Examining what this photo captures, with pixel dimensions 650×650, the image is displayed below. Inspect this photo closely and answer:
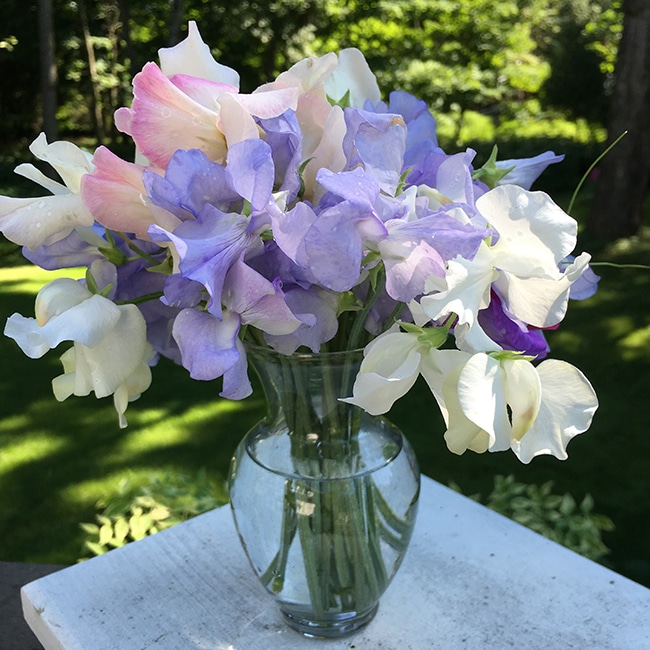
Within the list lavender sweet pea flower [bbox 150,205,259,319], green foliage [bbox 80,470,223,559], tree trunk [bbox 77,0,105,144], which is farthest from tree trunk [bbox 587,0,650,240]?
tree trunk [bbox 77,0,105,144]

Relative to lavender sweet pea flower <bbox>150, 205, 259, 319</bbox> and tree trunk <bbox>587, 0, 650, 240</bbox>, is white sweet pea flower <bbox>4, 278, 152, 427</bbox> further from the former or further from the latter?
tree trunk <bbox>587, 0, 650, 240</bbox>

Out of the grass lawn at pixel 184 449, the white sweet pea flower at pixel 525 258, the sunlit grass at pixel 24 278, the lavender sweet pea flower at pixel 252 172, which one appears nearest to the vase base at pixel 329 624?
the white sweet pea flower at pixel 525 258

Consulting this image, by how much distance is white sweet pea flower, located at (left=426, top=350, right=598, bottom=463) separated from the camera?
644 mm

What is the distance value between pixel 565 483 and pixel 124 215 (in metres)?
2.31

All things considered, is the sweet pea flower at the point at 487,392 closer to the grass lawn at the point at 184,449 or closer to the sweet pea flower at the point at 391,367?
the sweet pea flower at the point at 391,367

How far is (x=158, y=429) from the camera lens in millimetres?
3045

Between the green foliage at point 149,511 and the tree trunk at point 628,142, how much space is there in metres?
3.70

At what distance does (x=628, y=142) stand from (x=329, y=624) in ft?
15.8

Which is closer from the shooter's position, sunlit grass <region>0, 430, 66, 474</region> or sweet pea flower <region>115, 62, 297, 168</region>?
sweet pea flower <region>115, 62, 297, 168</region>

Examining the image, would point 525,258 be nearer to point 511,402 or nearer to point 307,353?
point 511,402

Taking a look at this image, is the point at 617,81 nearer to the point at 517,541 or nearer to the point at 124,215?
the point at 517,541

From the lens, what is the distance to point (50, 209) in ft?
2.39

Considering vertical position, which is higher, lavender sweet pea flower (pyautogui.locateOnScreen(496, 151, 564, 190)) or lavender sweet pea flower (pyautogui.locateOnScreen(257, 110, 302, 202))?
lavender sweet pea flower (pyautogui.locateOnScreen(257, 110, 302, 202))

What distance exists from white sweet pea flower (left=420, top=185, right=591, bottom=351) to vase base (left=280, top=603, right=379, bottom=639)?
0.46 m
